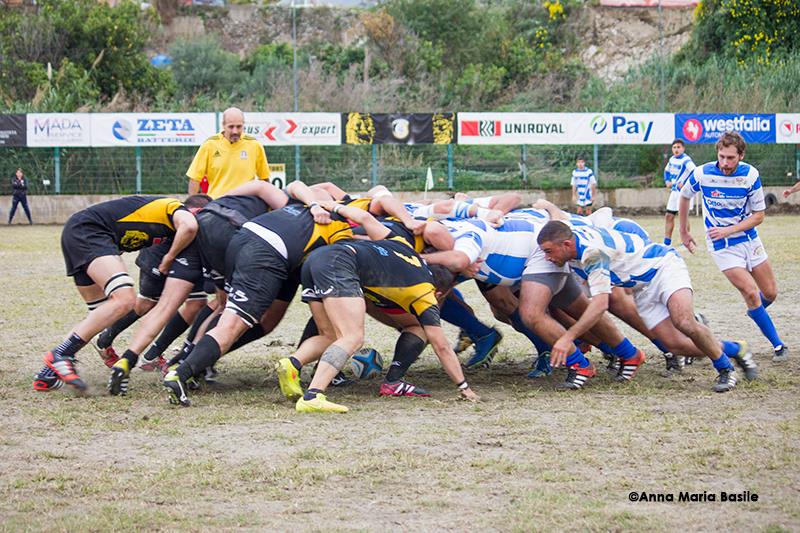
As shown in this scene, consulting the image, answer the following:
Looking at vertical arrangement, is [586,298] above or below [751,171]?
below

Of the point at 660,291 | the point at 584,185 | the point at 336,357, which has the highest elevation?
the point at 660,291

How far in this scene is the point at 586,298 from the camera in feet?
27.6

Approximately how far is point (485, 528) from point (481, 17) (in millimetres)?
42491

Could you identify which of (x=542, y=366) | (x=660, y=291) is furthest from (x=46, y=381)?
(x=660, y=291)

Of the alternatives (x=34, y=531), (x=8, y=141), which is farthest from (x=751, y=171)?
(x=8, y=141)

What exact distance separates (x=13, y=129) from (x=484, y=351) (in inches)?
866

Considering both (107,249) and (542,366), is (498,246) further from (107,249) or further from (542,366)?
(107,249)

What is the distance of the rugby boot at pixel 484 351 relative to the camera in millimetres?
8984

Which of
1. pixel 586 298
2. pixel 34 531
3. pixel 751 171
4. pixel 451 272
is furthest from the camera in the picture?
pixel 751 171

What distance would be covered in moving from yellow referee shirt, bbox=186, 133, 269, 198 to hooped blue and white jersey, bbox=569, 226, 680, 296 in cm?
387

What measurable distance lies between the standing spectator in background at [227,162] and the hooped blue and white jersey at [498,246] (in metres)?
3.24

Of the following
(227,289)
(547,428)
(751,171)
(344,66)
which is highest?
(344,66)

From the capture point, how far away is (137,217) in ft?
26.8

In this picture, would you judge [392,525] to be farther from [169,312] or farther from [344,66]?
[344,66]
